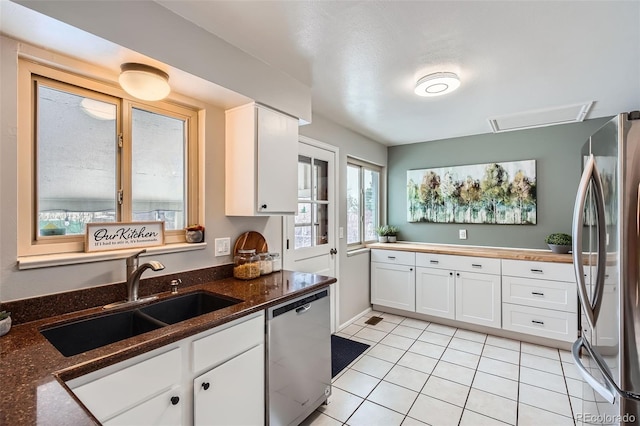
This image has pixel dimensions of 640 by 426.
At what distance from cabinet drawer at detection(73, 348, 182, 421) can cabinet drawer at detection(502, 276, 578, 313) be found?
314 centimetres

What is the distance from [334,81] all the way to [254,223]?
1262 millimetres

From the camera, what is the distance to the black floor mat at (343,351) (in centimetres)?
254

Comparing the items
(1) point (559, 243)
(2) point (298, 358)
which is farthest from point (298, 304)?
(1) point (559, 243)

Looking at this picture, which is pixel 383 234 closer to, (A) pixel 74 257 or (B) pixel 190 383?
(B) pixel 190 383

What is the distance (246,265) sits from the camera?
202cm

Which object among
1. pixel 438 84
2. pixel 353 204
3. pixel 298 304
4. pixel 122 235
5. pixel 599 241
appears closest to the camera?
pixel 599 241

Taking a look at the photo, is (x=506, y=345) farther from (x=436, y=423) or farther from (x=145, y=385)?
(x=145, y=385)

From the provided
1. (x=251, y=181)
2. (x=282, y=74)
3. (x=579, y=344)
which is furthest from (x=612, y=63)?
(x=251, y=181)

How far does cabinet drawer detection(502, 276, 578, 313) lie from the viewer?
2.74 meters

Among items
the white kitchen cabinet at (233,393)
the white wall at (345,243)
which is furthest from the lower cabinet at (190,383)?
the white wall at (345,243)

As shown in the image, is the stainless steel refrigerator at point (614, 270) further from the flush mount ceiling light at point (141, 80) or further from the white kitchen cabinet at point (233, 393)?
the flush mount ceiling light at point (141, 80)

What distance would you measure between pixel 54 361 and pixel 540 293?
361 centimetres

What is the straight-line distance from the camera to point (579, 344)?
4.87 feet

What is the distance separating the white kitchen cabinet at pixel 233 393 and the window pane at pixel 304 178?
5.28 ft
